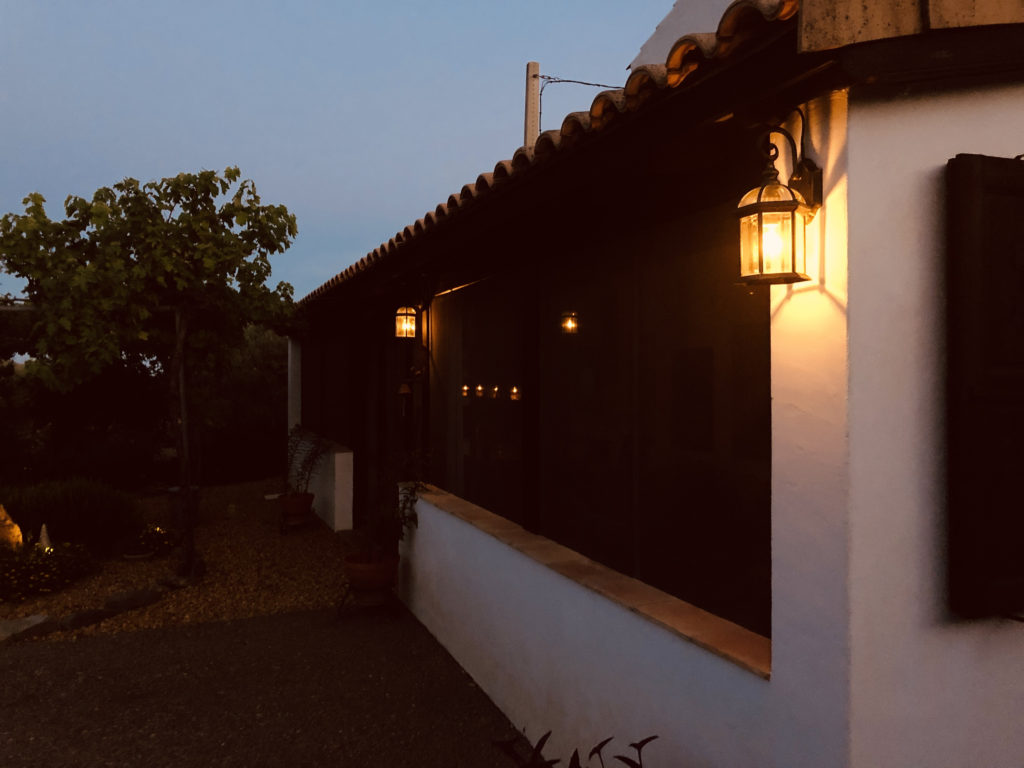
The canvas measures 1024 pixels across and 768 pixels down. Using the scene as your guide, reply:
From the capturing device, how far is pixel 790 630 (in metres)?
2.26

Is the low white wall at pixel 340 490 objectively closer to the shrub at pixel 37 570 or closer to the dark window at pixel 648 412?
the shrub at pixel 37 570

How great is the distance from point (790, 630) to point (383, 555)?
4595 mm

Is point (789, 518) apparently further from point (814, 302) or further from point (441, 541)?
point (441, 541)

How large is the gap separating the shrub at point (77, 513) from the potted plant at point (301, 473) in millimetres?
1906

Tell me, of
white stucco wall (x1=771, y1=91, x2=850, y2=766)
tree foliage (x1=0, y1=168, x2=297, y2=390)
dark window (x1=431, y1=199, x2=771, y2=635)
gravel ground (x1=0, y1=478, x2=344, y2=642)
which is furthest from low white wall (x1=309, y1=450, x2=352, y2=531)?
white stucco wall (x1=771, y1=91, x2=850, y2=766)

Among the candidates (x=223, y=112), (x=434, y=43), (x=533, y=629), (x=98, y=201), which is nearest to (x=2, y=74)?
(x=223, y=112)

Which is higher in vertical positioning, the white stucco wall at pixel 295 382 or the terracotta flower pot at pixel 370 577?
the white stucco wall at pixel 295 382

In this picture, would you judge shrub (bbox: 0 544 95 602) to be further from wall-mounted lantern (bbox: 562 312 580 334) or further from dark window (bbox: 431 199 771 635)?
wall-mounted lantern (bbox: 562 312 580 334)

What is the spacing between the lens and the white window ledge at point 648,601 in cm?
251

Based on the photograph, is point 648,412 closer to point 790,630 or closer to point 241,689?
point 790,630

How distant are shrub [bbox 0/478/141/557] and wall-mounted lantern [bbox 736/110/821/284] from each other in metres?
8.63

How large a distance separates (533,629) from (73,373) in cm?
618

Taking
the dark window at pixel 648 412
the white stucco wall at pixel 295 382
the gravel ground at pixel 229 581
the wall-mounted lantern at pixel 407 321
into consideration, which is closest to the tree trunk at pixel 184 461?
the gravel ground at pixel 229 581

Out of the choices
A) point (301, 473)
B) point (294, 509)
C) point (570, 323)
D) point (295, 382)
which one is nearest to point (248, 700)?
point (570, 323)
